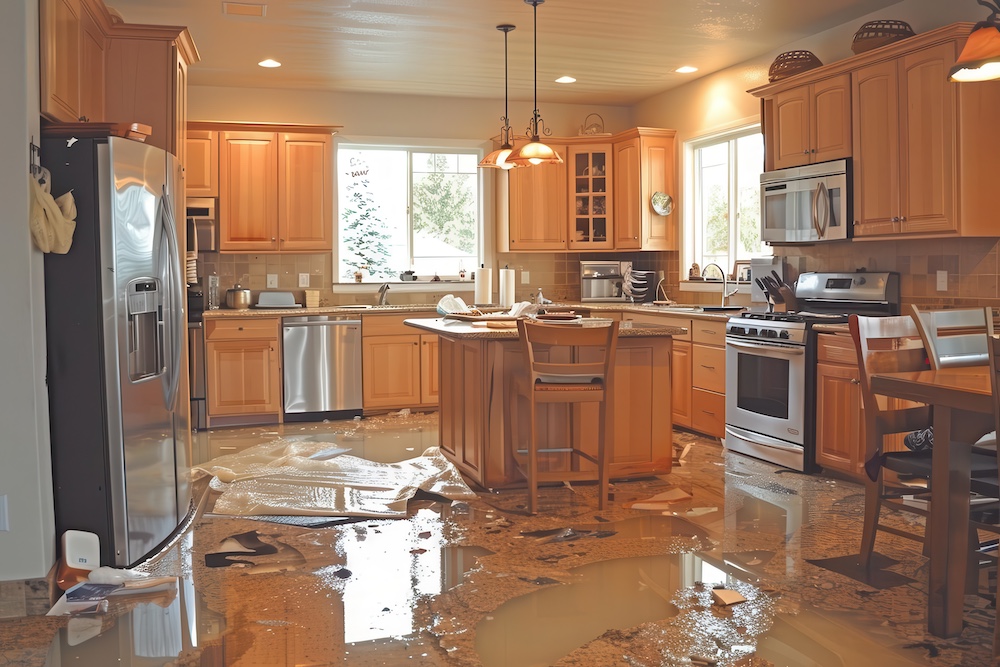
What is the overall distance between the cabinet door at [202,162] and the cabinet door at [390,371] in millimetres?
1803

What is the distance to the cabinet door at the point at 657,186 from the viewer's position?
304 inches

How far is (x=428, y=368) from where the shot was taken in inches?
297

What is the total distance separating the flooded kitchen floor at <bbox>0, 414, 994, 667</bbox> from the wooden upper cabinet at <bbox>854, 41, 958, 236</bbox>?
1655 millimetres

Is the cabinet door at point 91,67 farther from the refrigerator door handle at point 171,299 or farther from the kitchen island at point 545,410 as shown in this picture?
the kitchen island at point 545,410

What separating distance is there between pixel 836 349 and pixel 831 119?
1.52 meters

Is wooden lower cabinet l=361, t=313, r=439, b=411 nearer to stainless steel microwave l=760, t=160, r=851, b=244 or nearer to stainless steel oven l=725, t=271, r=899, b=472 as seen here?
stainless steel oven l=725, t=271, r=899, b=472

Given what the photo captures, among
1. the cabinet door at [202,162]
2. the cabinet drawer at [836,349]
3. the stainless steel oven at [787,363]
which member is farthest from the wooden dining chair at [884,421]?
the cabinet door at [202,162]

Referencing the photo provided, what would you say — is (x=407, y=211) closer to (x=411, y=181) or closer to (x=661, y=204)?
(x=411, y=181)

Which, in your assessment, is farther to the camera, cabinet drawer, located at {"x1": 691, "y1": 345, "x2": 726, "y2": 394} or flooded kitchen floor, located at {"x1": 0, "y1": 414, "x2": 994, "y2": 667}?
cabinet drawer, located at {"x1": 691, "y1": 345, "x2": 726, "y2": 394}

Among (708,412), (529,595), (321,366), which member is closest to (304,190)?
(321,366)

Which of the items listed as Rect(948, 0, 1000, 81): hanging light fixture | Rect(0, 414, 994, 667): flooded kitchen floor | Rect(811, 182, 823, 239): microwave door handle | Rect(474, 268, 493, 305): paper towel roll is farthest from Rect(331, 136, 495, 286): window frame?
Rect(948, 0, 1000, 81): hanging light fixture

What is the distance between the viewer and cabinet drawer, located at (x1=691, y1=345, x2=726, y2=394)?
241 inches

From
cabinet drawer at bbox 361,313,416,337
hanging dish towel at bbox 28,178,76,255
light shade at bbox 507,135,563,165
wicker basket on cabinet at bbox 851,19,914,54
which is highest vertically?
wicker basket on cabinet at bbox 851,19,914,54

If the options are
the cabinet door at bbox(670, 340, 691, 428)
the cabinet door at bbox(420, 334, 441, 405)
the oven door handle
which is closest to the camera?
the oven door handle
